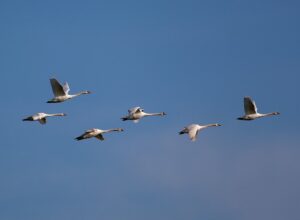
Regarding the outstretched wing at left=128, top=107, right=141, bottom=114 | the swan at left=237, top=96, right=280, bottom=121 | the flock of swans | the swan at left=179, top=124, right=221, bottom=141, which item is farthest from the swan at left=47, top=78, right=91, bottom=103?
the swan at left=237, top=96, right=280, bottom=121

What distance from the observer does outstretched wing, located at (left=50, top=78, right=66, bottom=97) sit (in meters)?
119

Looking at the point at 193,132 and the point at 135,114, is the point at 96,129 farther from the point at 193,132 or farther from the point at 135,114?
the point at 193,132

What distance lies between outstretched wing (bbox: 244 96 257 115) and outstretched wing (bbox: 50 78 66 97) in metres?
18.5

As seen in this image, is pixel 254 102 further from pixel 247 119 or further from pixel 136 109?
pixel 136 109

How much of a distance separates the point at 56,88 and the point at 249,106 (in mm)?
19355

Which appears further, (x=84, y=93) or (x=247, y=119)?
(x=84, y=93)

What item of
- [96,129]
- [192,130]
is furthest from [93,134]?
[192,130]

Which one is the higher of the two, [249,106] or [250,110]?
[249,106]

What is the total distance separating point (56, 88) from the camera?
395 feet

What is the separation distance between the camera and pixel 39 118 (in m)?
123

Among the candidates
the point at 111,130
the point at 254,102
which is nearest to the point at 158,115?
the point at 111,130

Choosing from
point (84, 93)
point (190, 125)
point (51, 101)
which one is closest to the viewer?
point (190, 125)

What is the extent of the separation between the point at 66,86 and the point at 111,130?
277 inches

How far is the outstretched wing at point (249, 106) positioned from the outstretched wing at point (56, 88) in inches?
728
